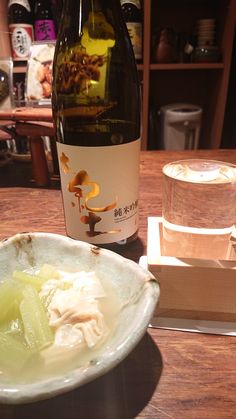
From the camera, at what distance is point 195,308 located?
310mm

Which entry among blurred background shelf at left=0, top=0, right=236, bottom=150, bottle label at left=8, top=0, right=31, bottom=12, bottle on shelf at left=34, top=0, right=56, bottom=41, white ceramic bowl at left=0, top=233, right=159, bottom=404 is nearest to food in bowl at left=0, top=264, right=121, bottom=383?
white ceramic bowl at left=0, top=233, right=159, bottom=404

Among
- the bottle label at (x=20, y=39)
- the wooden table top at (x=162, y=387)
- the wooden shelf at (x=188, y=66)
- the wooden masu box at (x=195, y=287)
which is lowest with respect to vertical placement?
the wooden table top at (x=162, y=387)

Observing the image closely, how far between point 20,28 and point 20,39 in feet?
0.13

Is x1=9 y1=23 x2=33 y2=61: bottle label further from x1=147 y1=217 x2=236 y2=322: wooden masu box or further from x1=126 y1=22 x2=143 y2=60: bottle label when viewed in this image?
x1=147 y1=217 x2=236 y2=322: wooden masu box

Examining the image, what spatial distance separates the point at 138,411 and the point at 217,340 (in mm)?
101

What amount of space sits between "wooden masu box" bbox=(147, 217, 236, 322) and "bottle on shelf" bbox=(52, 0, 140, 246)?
9 cm

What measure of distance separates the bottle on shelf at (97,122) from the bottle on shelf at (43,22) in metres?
0.85

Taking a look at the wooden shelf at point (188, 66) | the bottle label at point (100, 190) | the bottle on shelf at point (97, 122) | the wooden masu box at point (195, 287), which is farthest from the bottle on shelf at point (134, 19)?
the wooden masu box at point (195, 287)

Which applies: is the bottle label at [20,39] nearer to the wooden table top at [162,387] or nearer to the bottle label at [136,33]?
the bottle label at [136,33]

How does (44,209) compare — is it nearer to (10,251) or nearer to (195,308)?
(10,251)

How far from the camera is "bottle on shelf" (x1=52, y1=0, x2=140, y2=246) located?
1.18ft

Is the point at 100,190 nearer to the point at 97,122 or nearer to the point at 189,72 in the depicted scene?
the point at 97,122

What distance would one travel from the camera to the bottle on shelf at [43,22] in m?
1.18

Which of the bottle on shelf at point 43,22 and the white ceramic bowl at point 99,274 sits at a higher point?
the bottle on shelf at point 43,22
